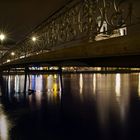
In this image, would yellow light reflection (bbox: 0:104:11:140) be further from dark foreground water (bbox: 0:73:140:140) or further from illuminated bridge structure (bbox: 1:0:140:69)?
illuminated bridge structure (bbox: 1:0:140:69)

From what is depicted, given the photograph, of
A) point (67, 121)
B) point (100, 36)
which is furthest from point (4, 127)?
point (100, 36)

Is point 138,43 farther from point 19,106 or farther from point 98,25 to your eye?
point 19,106

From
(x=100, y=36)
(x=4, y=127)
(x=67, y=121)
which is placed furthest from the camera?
(x=67, y=121)

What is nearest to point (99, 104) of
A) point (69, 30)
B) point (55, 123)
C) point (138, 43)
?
point (55, 123)

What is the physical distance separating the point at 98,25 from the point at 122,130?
6.73 m

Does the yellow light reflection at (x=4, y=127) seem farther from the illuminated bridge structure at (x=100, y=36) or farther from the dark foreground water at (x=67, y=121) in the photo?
the illuminated bridge structure at (x=100, y=36)

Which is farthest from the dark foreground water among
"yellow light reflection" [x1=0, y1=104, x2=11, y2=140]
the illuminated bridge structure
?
the illuminated bridge structure

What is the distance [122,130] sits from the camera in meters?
10.9

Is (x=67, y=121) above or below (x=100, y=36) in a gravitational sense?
below

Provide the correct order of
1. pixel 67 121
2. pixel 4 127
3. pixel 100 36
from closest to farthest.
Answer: pixel 100 36 < pixel 4 127 < pixel 67 121

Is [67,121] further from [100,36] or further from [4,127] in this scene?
[100,36]

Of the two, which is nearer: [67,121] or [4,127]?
[4,127]

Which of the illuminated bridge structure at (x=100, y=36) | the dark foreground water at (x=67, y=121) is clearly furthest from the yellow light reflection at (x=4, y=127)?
the illuminated bridge structure at (x=100, y=36)

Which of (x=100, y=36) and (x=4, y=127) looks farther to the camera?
(x=4, y=127)
